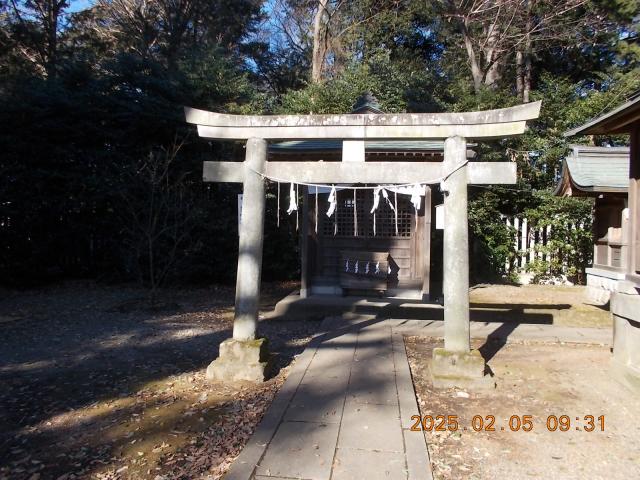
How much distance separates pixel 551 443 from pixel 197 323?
571 cm

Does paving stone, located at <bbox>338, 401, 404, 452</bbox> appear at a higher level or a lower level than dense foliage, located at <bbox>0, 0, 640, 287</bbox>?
lower

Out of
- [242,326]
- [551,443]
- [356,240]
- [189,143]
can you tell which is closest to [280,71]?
[189,143]

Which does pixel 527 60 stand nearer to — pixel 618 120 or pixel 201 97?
pixel 201 97

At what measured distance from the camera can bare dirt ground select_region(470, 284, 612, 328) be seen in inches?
308

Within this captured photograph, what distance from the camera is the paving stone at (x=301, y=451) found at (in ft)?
9.75

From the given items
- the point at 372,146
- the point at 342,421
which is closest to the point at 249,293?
the point at 342,421

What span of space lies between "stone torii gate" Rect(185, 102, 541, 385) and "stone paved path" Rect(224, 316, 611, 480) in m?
0.63

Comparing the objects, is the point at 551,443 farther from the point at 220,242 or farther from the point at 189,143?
the point at 189,143

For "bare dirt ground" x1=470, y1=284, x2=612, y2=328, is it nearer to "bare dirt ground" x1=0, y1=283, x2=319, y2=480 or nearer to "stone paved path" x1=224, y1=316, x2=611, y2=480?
"stone paved path" x1=224, y1=316, x2=611, y2=480

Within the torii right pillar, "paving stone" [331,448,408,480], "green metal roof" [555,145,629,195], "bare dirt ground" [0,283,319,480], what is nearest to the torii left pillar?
"bare dirt ground" [0,283,319,480]

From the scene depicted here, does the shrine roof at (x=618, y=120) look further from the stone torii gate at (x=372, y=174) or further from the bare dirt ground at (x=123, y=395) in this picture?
the bare dirt ground at (x=123, y=395)

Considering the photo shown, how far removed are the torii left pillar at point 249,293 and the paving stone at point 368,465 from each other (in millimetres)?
1770

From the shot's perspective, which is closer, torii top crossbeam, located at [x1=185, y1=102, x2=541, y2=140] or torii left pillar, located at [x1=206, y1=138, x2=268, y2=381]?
torii top crossbeam, located at [x1=185, y1=102, x2=541, y2=140]

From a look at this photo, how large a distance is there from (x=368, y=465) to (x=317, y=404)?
3.45ft
